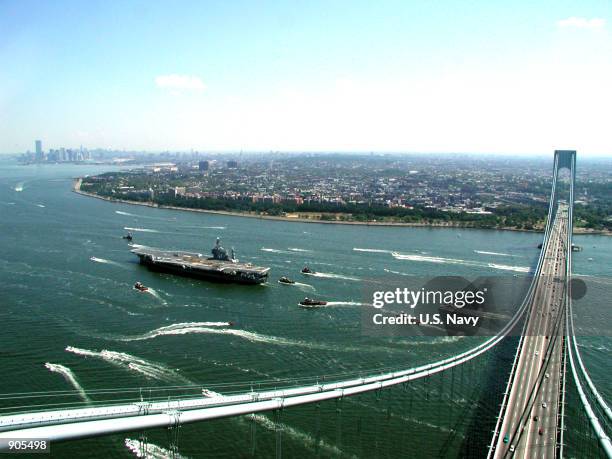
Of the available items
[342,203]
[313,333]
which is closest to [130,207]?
[342,203]

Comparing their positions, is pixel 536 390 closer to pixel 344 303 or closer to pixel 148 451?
pixel 148 451

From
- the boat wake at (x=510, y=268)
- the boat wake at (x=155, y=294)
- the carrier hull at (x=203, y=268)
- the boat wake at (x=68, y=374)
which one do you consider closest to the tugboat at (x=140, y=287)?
the boat wake at (x=155, y=294)

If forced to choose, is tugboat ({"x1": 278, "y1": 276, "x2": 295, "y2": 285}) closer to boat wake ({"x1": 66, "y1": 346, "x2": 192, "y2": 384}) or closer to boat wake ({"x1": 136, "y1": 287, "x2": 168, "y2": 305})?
boat wake ({"x1": 136, "y1": 287, "x2": 168, "y2": 305})

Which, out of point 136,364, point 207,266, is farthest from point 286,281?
point 136,364

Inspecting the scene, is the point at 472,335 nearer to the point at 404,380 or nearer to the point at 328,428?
the point at 404,380

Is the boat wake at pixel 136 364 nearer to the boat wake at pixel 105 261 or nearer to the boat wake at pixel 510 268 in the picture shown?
the boat wake at pixel 105 261

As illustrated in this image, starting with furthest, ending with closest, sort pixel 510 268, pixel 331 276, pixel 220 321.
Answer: pixel 510 268
pixel 331 276
pixel 220 321
